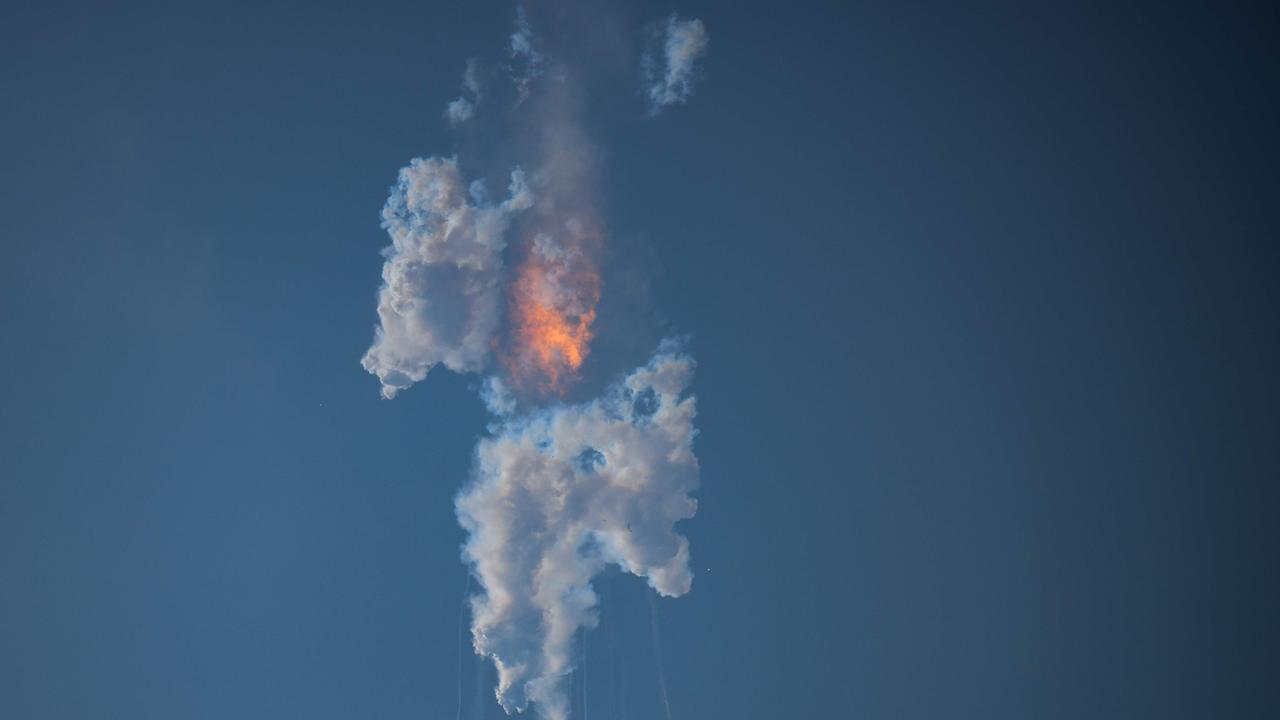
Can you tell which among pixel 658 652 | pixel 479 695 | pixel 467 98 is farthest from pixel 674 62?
pixel 479 695

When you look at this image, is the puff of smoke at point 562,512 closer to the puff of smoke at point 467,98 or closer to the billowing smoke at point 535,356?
→ the billowing smoke at point 535,356

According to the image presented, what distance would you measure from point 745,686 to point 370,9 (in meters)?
33.8

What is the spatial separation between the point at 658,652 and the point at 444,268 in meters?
18.5

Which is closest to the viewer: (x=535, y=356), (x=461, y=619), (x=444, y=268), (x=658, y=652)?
(x=444, y=268)

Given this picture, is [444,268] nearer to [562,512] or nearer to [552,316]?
[552,316]

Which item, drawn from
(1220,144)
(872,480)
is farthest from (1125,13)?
(872,480)

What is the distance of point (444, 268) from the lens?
22750mm

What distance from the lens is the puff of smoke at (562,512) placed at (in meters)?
23.9

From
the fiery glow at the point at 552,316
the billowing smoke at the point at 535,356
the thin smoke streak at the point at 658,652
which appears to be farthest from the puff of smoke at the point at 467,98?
the thin smoke streak at the point at 658,652

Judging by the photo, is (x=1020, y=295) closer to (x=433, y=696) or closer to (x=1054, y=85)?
(x=1054, y=85)

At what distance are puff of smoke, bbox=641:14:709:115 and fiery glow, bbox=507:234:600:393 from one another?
7839 millimetres

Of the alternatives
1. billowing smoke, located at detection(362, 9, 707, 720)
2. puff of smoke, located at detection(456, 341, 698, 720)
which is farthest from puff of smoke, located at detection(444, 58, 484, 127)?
puff of smoke, located at detection(456, 341, 698, 720)

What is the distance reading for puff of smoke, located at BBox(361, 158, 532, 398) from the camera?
22.5m

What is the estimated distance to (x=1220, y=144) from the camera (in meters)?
36.6
